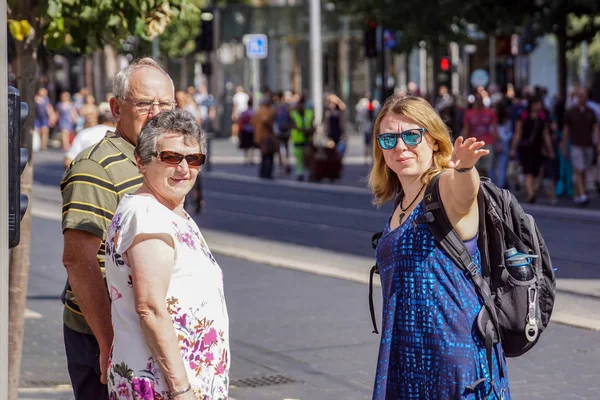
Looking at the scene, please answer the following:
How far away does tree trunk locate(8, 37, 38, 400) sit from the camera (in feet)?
20.8

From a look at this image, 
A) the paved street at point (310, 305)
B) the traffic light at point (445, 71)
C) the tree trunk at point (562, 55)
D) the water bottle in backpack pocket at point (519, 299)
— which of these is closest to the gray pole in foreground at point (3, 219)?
the water bottle in backpack pocket at point (519, 299)

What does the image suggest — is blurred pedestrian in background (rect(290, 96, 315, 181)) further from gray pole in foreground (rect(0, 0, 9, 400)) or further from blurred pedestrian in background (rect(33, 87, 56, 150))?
gray pole in foreground (rect(0, 0, 9, 400))

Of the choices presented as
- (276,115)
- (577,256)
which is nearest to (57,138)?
(276,115)

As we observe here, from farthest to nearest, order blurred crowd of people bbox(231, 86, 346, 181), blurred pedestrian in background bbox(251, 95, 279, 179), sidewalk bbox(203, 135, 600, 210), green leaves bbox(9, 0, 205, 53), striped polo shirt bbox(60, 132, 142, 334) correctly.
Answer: blurred pedestrian in background bbox(251, 95, 279, 179) → blurred crowd of people bbox(231, 86, 346, 181) → sidewalk bbox(203, 135, 600, 210) → green leaves bbox(9, 0, 205, 53) → striped polo shirt bbox(60, 132, 142, 334)

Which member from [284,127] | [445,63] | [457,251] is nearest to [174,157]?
[457,251]

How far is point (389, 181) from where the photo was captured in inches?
174

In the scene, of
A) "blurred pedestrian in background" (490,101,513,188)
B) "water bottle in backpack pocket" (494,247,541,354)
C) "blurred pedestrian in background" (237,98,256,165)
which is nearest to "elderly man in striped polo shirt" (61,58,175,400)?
"water bottle in backpack pocket" (494,247,541,354)

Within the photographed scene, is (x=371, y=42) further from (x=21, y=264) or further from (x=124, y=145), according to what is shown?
(x=124, y=145)

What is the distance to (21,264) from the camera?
6426mm

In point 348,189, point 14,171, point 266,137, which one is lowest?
point 348,189

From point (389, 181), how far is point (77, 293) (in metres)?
1.15

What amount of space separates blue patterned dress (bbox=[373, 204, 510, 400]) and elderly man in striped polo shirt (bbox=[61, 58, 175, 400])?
36.7 inches

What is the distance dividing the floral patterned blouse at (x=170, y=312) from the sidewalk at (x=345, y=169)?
12.6 meters

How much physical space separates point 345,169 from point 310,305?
19.0m
